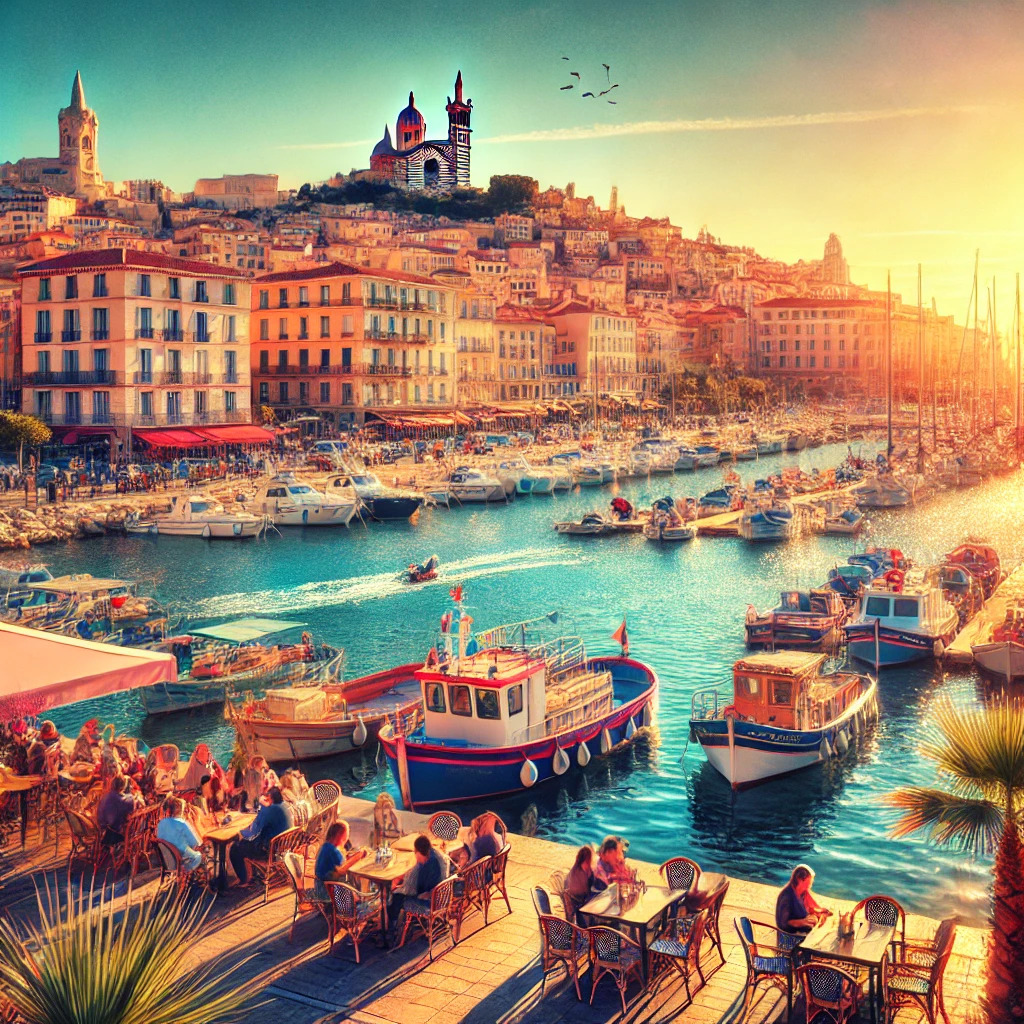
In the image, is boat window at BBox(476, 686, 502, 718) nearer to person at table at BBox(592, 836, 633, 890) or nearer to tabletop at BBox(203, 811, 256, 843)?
tabletop at BBox(203, 811, 256, 843)

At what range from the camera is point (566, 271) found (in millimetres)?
137000

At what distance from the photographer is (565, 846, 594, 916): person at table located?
706 centimetres

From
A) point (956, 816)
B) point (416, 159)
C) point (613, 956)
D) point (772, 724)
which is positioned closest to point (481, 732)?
point (772, 724)

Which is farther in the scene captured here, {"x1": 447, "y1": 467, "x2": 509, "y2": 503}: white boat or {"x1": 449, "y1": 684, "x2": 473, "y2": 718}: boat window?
{"x1": 447, "y1": 467, "x2": 509, "y2": 503}: white boat

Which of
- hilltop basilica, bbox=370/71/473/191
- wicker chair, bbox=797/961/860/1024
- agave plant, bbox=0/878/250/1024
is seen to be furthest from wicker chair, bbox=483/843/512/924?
hilltop basilica, bbox=370/71/473/191

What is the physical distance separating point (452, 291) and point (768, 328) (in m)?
70.4

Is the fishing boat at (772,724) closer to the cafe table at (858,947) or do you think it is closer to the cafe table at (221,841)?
the cafe table at (221,841)

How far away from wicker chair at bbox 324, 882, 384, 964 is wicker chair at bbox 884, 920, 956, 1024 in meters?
2.84

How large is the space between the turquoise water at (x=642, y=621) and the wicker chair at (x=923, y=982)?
5.19 m

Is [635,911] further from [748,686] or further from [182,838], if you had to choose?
[748,686]

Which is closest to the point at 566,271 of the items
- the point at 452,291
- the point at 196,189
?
the point at 196,189

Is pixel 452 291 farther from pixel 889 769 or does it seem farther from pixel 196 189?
pixel 196 189

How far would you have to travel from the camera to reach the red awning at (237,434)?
4838 cm

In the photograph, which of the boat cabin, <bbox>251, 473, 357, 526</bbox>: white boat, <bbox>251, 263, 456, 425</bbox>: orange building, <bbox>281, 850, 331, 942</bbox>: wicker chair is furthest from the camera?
<bbox>251, 263, 456, 425</bbox>: orange building
